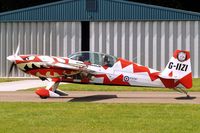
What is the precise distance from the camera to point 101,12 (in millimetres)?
39438

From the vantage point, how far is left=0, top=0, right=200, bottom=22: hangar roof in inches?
1524

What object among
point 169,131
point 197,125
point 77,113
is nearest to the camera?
point 169,131

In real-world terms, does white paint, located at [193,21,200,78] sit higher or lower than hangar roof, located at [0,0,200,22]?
lower

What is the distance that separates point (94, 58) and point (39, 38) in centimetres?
1936

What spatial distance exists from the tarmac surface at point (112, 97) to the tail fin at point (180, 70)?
28.0 inches

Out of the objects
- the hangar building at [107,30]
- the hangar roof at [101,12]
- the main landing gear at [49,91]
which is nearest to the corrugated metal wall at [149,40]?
the hangar building at [107,30]

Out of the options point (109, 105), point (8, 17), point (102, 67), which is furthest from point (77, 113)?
point (8, 17)

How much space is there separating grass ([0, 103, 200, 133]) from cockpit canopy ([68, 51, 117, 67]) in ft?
11.5

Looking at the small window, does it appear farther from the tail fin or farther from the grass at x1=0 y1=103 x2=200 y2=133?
the grass at x1=0 y1=103 x2=200 y2=133

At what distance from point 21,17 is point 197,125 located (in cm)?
2904

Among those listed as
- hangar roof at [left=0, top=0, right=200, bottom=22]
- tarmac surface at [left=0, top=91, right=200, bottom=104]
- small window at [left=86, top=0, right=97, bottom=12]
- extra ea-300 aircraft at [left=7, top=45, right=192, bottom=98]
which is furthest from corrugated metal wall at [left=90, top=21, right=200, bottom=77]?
extra ea-300 aircraft at [left=7, top=45, right=192, bottom=98]

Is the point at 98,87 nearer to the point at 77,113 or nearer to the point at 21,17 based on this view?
the point at 77,113

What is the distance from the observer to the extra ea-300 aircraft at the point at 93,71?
2102 centimetres

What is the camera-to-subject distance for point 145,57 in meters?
39.1
